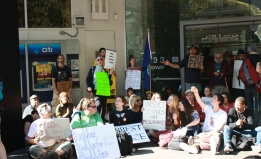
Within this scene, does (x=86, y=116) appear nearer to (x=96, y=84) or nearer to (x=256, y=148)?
(x=96, y=84)

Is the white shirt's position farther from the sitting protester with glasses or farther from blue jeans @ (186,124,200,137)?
the sitting protester with glasses

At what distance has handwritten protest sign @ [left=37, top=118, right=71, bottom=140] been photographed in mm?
7523

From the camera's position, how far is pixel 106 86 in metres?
10.6

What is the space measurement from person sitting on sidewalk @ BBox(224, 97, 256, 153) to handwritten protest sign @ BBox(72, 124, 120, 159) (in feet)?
6.84

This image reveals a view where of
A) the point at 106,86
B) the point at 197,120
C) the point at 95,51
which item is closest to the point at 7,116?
the point at 106,86

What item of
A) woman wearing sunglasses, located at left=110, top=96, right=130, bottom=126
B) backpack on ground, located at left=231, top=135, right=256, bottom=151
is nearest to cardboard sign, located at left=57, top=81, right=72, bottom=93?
woman wearing sunglasses, located at left=110, top=96, right=130, bottom=126

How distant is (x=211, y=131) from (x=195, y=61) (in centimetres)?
306

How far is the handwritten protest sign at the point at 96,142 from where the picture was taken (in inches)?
299

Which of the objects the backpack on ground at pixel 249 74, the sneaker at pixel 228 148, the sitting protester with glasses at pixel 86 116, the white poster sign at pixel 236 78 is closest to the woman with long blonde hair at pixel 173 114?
the sneaker at pixel 228 148

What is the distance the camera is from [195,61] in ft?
36.1

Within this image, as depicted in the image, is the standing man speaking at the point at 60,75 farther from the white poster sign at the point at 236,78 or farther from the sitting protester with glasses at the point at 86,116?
the white poster sign at the point at 236,78

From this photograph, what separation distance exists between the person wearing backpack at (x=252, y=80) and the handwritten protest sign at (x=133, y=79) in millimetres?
3354

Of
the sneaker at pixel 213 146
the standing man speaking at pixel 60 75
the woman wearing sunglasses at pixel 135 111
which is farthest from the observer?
the standing man speaking at pixel 60 75

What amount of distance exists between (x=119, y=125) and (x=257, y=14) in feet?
18.1
